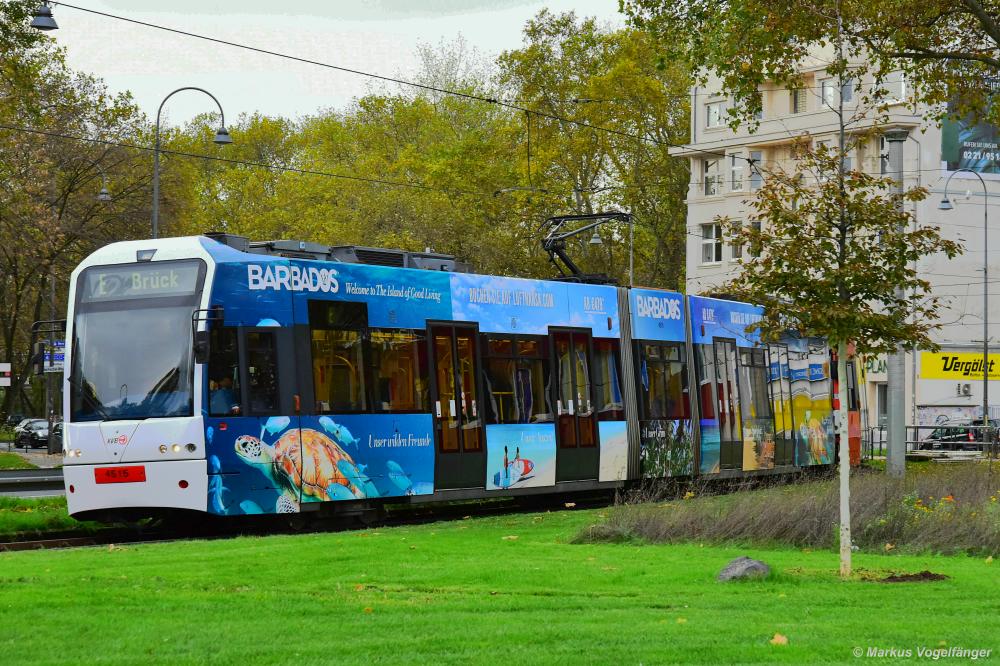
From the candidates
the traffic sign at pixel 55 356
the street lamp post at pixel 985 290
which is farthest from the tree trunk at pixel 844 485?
the street lamp post at pixel 985 290

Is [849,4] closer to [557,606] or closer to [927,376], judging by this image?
[557,606]

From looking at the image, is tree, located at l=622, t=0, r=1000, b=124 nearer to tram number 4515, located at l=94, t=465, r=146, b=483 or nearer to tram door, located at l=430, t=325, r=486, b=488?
tram door, located at l=430, t=325, r=486, b=488

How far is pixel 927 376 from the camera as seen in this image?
5988cm

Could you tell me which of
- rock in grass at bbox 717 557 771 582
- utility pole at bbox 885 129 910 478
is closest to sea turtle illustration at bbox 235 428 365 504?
rock in grass at bbox 717 557 771 582

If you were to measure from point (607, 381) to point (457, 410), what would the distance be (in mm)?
3935

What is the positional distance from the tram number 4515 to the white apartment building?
1576 inches

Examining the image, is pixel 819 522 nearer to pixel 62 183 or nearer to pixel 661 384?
pixel 661 384

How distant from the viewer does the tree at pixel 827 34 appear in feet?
74.4

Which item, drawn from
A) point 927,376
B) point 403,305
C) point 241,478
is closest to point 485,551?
point 241,478

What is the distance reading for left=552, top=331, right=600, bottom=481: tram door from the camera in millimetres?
22297

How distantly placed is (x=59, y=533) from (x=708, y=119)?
52.4 m

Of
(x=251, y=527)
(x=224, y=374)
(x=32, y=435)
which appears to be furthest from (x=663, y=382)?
(x=32, y=435)

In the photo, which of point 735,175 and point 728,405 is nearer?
point 728,405

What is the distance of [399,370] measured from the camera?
1933cm
